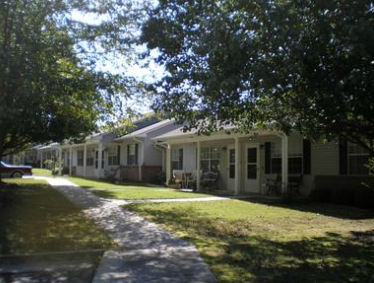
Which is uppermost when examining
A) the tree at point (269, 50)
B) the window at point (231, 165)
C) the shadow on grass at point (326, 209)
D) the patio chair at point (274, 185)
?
the tree at point (269, 50)

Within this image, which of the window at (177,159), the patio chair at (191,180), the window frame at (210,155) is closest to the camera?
the window frame at (210,155)

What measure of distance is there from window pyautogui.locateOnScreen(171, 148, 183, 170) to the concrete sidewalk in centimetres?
1598

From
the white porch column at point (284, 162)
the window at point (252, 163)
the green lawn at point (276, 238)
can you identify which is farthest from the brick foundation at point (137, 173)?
the green lawn at point (276, 238)

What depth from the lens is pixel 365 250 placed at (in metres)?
10.1

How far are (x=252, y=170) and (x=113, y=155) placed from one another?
18.8m

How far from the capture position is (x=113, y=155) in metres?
40.1

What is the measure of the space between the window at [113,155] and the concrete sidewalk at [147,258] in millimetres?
25563

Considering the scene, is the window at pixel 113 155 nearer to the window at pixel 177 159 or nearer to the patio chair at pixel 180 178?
the window at pixel 177 159

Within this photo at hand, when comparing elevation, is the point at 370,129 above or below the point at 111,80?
below

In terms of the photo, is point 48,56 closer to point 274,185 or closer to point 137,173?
point 274,185

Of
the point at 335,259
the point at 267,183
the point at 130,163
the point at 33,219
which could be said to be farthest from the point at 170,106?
the point at 130,163

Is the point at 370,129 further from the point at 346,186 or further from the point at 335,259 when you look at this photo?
the point at 346,186

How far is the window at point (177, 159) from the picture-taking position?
2984 cm

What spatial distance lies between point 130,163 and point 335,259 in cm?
2788
